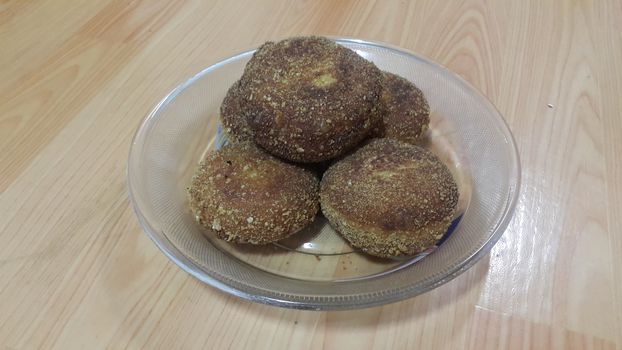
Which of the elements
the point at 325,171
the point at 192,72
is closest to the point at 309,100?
the point at 325,171

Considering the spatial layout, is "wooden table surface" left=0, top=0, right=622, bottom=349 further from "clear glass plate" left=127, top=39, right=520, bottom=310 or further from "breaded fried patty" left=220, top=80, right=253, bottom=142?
"breaded fried patty" left=220, top=80, right=253, bottom=142

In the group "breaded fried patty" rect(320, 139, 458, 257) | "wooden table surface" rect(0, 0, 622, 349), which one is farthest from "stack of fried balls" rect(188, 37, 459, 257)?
"wooden table surface" rect(0, 0, 622, 349)

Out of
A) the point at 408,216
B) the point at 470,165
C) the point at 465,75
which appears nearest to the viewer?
the point at 408,216

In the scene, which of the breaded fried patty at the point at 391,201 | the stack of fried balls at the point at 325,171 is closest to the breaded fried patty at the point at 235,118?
the stack of fried balls at the point at 325,171

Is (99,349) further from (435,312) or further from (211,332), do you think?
(435,312)

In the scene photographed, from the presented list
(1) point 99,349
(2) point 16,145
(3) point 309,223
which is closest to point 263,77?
(3) point 309,223

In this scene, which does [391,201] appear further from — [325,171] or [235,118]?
[235,118]
